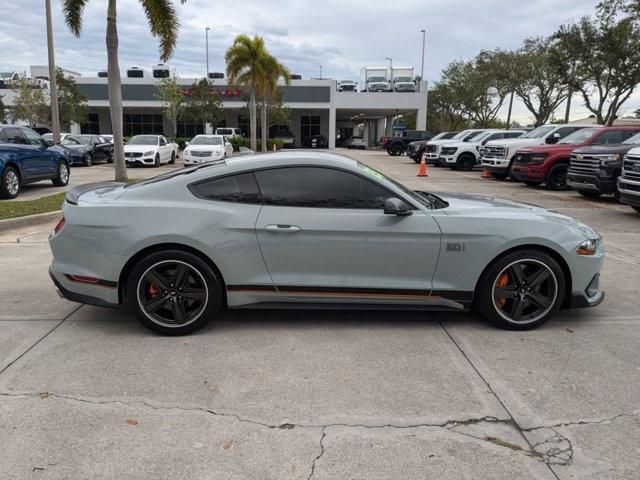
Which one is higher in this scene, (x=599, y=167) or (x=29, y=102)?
(x=29, y=102)

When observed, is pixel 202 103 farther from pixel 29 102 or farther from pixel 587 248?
pixel 587 248

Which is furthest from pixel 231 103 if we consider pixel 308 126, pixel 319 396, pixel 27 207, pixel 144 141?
pixel 319 396

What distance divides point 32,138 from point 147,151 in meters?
10.4

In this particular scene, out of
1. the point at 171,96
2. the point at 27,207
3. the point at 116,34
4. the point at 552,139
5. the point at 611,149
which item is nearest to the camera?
the point at 27,207

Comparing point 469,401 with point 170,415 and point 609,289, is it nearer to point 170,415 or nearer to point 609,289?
point 170,415

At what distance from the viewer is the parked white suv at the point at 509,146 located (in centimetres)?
1711

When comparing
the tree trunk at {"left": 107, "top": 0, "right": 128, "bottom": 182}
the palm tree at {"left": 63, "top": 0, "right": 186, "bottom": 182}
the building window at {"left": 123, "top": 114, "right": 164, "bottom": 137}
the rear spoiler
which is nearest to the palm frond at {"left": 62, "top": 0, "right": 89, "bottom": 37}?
the palm tree at {"left": 63, "top": 0, "right": 186, "bottom": 182}

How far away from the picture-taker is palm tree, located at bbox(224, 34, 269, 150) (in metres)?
30.6

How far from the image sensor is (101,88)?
51.1 m

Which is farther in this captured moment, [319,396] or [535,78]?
[535,78]

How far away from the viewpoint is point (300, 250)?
420 centimetres

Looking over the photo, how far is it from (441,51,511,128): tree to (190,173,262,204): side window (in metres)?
44.0

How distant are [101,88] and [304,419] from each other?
5474 cm

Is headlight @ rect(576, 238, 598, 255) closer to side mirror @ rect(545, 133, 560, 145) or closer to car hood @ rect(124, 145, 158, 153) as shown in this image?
side mirror @ rect(545, 133, 560, 145)
